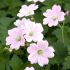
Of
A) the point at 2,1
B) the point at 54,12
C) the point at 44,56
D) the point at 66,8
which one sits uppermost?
the point at 2,1

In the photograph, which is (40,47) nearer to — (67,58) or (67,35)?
(67,58)

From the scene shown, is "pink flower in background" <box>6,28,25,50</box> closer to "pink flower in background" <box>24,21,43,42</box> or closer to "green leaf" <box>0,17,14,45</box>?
"pink flower in background" <box>24,21,43,42</box>

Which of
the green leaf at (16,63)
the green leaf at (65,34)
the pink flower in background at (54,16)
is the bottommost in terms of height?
the green leaf at (16,63)

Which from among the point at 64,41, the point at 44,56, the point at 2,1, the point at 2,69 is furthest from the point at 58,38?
the point at 2,1

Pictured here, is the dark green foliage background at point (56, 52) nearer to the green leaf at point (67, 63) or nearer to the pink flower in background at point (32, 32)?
the green leaf at point (67, 63)

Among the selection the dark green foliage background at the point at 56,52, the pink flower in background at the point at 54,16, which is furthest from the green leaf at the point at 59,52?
the pink flower in background at the point at 54,16
